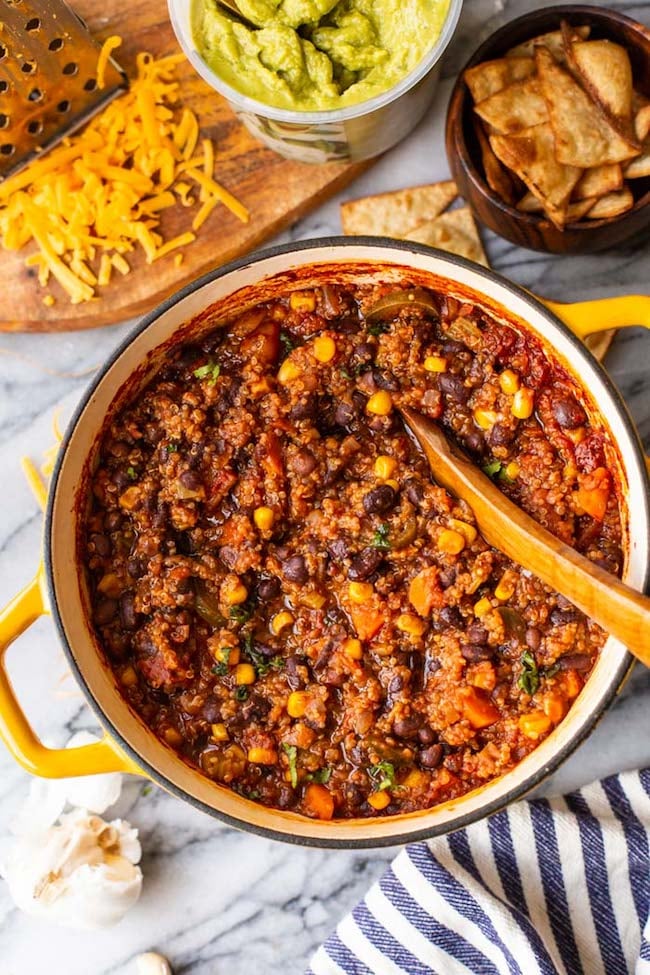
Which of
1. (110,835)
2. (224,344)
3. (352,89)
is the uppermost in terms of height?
(352,89)

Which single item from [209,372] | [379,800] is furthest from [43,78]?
[379,800]

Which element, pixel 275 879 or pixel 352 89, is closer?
pixel 352 89

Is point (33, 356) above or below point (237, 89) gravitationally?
below

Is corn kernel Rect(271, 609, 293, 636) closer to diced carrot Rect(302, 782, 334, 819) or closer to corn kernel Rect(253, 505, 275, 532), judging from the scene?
corn kernel Rect(253, 505, 275, 532)

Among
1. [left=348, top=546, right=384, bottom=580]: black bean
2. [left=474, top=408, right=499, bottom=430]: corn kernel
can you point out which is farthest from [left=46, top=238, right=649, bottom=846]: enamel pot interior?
[left=348, top=546, right=384, bottom=580]: black bean

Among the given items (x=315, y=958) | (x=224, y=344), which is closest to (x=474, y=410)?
(x=224, y=344)

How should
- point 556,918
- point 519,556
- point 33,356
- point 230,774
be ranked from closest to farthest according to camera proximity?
1. point 519,556
2. point 230,774
3. point 556,918
4. point 33,356

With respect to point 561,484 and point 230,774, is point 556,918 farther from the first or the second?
point 561,484
